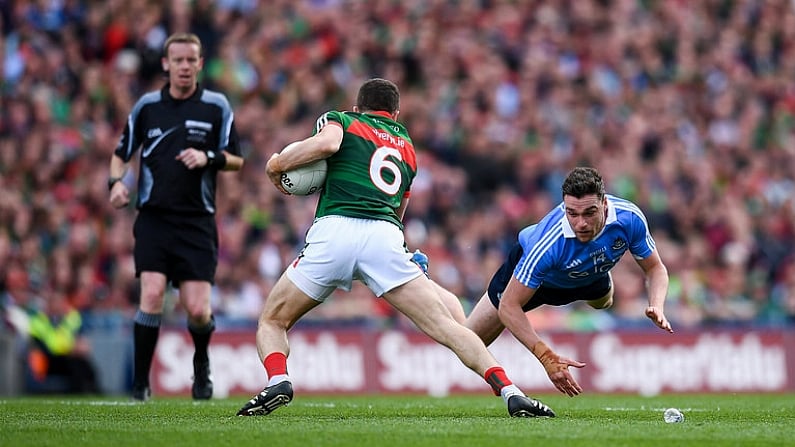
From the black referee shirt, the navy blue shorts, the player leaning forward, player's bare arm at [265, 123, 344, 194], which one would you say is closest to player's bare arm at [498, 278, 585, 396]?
the player leaning forward

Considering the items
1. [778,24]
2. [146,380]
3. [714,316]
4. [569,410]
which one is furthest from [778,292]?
[146,380]

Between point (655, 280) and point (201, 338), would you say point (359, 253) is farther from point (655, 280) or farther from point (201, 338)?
point (201, 338)

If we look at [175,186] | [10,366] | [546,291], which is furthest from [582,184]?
[10,366]

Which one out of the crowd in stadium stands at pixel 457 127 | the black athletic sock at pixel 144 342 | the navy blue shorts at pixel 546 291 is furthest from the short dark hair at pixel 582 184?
the crowd in stadium stands at pixel 457 127

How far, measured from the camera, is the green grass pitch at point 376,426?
6.80m

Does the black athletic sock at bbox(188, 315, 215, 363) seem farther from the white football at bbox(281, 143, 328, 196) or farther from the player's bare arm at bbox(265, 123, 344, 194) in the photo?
the player's bare arm at bbox(265, 123, 344, 194)

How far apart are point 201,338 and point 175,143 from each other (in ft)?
5.15

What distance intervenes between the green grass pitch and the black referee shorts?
1.03 meters

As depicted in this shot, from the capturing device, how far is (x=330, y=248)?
26.4 feet

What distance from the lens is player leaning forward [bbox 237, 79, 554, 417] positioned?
802cm

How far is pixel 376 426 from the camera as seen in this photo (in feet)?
25.3

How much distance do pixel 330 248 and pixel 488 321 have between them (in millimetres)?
2040

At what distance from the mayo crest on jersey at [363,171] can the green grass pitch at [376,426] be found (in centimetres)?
132

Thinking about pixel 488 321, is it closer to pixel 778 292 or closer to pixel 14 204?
pixel 14 204
